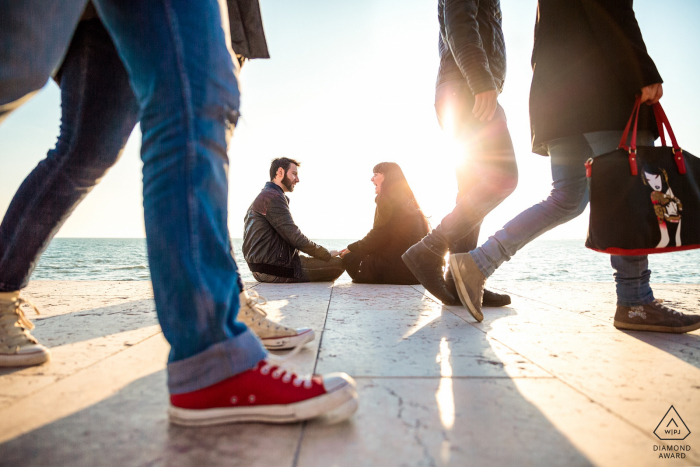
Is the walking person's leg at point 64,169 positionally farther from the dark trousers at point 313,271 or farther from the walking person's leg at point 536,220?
the dark trousers at point 313,271

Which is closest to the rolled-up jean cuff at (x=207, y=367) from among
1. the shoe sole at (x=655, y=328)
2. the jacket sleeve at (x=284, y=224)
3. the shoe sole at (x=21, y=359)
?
the shoe sole at (x=21, y=359)

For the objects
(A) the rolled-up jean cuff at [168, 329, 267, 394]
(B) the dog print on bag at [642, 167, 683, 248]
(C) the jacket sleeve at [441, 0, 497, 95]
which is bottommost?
(A) the rolled-up jean cuff at [168, 329, 267, 394]

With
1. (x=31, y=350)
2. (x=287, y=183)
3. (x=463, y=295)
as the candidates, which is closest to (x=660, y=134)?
(x=463, y=295)

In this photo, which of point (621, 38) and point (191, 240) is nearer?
point (191, 240)

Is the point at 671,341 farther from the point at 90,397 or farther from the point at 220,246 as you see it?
the point at 90,397

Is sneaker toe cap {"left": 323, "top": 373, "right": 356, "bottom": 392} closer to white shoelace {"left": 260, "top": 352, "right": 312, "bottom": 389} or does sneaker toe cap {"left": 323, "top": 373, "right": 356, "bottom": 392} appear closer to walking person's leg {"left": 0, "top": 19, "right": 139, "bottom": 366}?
white shoelace {"left": 260, "top": 352, "right": 312, "bottom": 389}

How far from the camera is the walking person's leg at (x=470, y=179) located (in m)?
2.28

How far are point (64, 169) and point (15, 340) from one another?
59 cm

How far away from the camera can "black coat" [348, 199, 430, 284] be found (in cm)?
421

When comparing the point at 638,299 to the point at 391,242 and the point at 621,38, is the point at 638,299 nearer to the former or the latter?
the point at 621,38

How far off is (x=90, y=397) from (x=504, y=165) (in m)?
2.24

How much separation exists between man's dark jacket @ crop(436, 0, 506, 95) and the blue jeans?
1.86 ft

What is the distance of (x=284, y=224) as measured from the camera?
14.8 ft

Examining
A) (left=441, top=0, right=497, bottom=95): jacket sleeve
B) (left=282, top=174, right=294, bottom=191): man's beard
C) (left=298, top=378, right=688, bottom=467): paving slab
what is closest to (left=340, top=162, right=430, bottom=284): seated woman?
(left=282, top=174, right=294, bottom=191): man's beard
